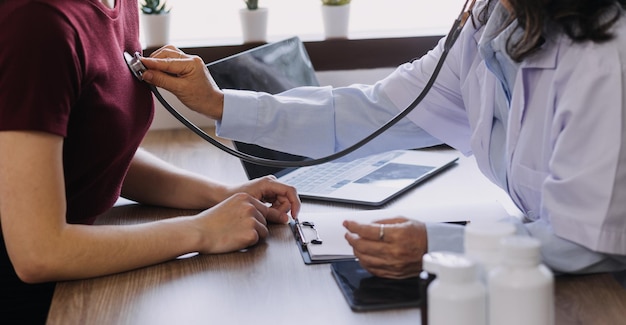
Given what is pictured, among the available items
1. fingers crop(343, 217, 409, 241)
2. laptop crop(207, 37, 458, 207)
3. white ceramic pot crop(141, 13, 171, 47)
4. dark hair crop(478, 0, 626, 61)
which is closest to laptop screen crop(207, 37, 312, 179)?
laptop crop(207, 37, 458, 207)

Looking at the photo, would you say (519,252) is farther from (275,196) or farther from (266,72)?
(266,72)

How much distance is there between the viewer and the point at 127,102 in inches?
56.2

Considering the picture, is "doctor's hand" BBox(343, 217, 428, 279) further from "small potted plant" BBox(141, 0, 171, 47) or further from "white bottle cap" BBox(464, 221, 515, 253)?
"small potted plant" BBox(141, 0, 171, 47)

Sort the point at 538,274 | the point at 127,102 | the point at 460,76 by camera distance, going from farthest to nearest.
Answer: the point at 460,76 < the point at 127,102 < the point at 538,274

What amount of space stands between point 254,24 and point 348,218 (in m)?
0.97

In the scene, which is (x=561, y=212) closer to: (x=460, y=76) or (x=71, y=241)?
(x=460, y=76)

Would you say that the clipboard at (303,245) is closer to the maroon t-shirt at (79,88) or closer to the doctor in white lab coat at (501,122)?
the doctor in white lab coat at (501,122)

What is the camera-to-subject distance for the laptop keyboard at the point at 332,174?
1.71 metres

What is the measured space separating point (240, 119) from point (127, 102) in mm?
293

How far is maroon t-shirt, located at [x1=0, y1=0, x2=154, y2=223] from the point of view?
117 centimetres

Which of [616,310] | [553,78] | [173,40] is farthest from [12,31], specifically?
[173,40]

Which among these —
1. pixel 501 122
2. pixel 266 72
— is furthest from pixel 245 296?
pixel 266 72

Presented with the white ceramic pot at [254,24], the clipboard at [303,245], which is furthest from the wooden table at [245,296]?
the white ceramic pot at [254,24]

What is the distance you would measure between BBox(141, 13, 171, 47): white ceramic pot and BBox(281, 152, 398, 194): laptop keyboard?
26.2 inches
